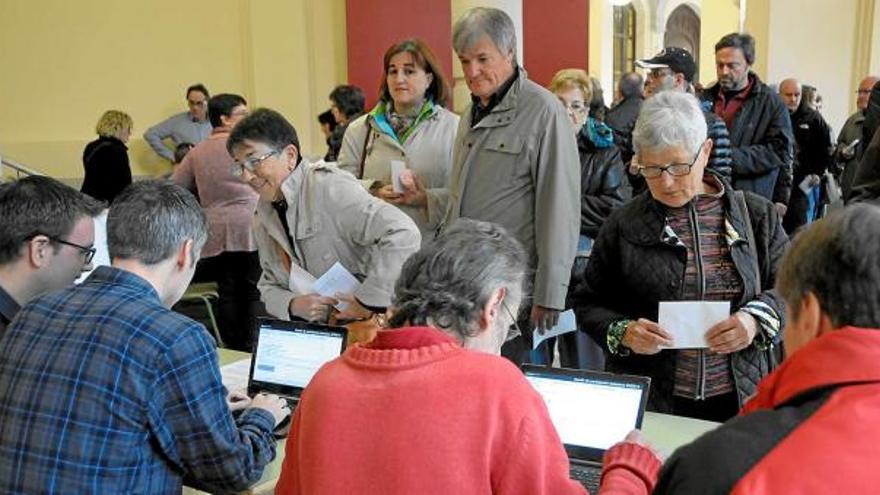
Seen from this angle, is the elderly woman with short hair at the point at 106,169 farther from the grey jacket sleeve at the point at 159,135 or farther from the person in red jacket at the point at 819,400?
the person in red jacket at the point at 819,400

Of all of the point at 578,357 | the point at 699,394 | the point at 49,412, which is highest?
the point at 49,412

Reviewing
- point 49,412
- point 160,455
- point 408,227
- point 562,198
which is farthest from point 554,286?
point 49,412

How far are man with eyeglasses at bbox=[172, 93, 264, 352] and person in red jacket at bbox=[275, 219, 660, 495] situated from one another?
9.37 ft

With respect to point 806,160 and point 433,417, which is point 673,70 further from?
point 433,417

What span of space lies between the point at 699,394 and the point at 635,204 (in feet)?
1.66

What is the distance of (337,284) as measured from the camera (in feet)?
8.40

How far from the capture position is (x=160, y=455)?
172cm

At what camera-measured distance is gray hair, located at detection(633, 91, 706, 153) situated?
206cm

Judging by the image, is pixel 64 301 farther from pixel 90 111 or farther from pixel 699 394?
pixel 90 111

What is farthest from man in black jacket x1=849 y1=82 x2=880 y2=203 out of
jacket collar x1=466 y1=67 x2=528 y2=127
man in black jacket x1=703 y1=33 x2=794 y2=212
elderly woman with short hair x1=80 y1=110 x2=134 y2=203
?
elderly woman with short hair x1=80 y1=110 x2=134 y2=203

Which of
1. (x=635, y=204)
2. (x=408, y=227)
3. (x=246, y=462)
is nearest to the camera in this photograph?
(x=246, y=462)

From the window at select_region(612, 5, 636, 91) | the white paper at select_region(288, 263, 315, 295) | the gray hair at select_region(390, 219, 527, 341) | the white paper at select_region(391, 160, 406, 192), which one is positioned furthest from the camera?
the window at select_region(612, 5, 636, 91)

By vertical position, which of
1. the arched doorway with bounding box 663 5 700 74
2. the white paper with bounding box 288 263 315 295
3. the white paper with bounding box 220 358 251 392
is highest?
the arched doorway with bounding box 663 5 700 74

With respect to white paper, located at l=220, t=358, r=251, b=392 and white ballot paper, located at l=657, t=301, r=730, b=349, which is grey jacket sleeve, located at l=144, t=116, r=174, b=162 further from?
white ballot paper, located at l=657, t=301, r=730, b=349
